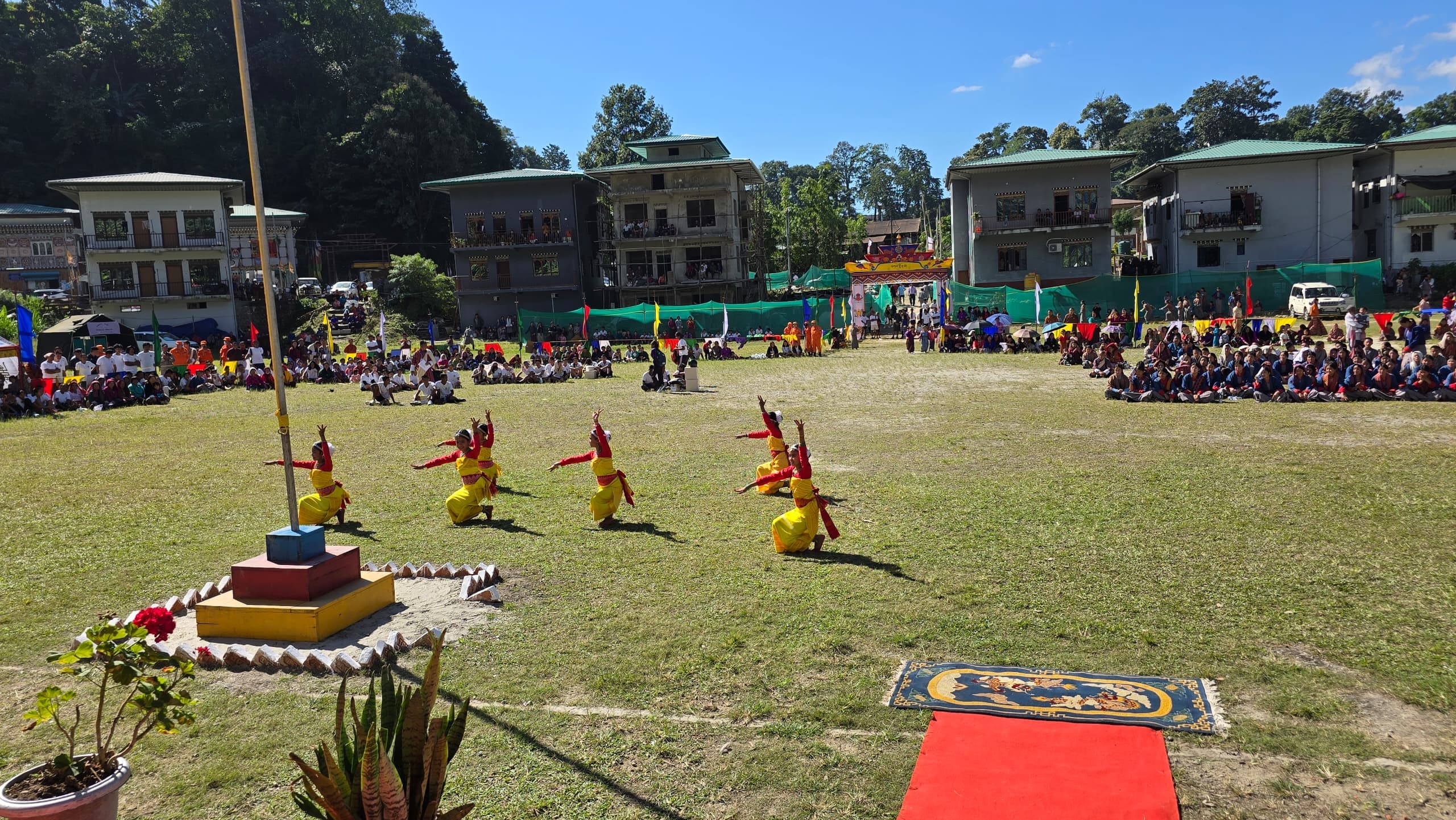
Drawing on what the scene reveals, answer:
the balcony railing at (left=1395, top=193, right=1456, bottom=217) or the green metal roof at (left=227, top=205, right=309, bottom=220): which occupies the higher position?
the green metal roof at (left=227, top=205, right=309, bottom=220)

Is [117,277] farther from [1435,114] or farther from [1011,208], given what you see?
[1435,114]

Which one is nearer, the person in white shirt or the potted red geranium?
the potted red geranium

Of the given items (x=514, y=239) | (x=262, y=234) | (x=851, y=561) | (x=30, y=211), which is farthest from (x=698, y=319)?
(x=30, y=211)

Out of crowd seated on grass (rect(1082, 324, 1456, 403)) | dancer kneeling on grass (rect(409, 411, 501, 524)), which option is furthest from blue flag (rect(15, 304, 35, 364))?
crowd seated on grass (rect(1082, 324, 1456, 403))

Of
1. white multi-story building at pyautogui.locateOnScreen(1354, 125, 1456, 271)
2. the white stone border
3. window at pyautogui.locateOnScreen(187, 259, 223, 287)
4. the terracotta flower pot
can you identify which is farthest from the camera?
window at pyautogui.locateOnScreen(187, 259, 223, 287)

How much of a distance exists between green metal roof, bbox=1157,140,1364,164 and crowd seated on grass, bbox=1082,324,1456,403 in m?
27.8

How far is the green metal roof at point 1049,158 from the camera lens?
4947 centimetres

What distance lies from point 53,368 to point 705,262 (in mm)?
34666

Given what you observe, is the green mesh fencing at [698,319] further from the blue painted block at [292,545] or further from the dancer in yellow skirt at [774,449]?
the blue painted block at [292,545]

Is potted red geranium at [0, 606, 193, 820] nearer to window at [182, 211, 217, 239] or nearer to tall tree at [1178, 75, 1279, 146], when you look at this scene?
window at [182, 211, 217, 239]

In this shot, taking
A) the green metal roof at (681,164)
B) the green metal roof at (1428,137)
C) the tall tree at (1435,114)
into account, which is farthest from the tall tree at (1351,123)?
the green metal roof at (681,164)

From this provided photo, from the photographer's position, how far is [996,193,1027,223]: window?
51.3 meters

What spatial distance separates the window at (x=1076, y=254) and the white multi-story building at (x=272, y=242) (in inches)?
1852

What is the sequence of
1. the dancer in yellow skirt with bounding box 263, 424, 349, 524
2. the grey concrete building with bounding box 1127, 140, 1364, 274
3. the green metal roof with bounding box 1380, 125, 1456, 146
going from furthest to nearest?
the grey concrete building with bounding box 1127, 140, 1364, 274
the green metal roof with bounding box 1380, 125, 1456, 146
the dancer in yellow skirt with bounding box 263, 424, 349, 524
